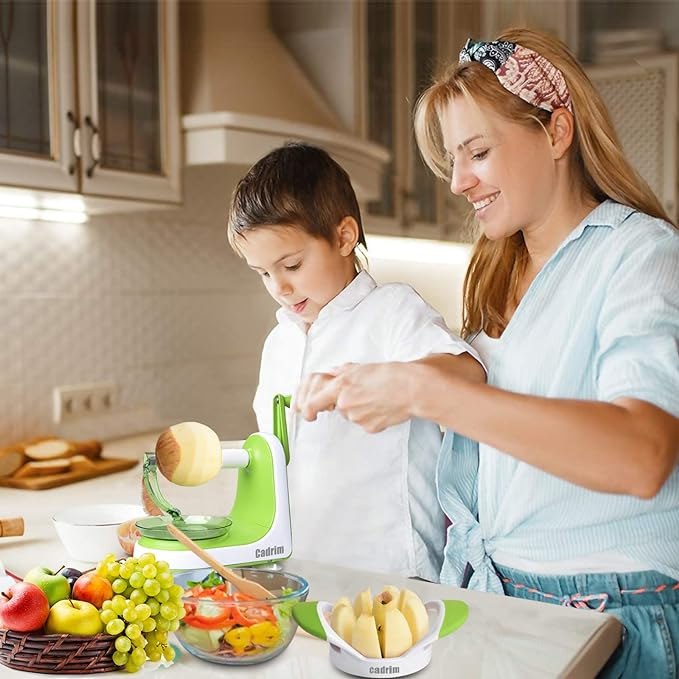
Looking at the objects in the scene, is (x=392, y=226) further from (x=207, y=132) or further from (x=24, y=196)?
(x=24, y=196)

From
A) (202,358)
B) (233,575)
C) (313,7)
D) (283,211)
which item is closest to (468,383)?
(233,575)

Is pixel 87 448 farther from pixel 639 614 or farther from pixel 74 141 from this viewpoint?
pixel 639 614

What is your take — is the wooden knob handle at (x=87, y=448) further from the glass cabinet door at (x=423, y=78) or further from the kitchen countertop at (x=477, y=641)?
the glass cabinet door at (x=423, y=78)

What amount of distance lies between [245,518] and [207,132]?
131 cm

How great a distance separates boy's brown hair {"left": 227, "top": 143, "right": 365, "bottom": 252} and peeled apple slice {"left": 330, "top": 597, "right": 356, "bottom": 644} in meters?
0.62

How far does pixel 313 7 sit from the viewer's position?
9.65 ft

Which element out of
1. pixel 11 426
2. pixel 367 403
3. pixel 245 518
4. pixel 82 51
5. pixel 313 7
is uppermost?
pixel 313 7

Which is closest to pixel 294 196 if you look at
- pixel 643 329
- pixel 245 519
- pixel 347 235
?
pixel 347 235

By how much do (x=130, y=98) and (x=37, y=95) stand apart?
28cm

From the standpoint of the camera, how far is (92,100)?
6.81 feet

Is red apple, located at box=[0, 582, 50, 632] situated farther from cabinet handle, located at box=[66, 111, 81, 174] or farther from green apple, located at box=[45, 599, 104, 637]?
cabinet handle, located at box=[66, 111, 81, 174]

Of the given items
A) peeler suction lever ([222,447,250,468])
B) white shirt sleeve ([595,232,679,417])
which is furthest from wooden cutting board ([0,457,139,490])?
white shirt sleeve ([595,232,679,417])

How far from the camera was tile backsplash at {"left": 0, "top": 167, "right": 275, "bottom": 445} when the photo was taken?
2342 mm

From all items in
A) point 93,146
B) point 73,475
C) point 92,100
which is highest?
point 92,100
